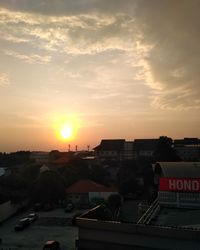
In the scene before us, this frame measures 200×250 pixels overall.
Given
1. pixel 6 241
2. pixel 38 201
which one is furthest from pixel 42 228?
pixel 38 201

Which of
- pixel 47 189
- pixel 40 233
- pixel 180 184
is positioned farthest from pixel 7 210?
pixel 180 184

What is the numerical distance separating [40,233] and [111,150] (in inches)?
2823

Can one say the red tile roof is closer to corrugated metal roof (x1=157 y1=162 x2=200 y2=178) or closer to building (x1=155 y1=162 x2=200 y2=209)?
corrugated metal roof (x1=157 y1=162 x2=200 y2=178)

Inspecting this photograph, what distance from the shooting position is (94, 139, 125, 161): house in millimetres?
107000

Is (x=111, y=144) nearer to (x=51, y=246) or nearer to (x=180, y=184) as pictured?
(x=51, y=246)

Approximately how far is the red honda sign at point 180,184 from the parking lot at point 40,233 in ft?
34.0

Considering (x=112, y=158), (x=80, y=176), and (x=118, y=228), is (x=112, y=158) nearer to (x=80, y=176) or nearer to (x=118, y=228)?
(x=80, y=176)

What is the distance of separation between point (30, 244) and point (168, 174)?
14493 mm

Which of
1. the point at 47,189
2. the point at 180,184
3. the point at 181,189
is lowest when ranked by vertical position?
the point at 47,189

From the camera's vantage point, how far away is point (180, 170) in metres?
30.8

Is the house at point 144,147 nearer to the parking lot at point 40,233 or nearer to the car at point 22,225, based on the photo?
the parking lot at point 40,233

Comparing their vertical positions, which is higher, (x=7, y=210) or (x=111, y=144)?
(x=111, y=144)

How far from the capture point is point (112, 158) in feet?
352

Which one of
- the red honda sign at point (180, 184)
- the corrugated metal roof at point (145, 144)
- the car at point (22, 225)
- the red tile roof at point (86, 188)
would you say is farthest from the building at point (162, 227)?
the corrugated metal roof at point (145, 144)
